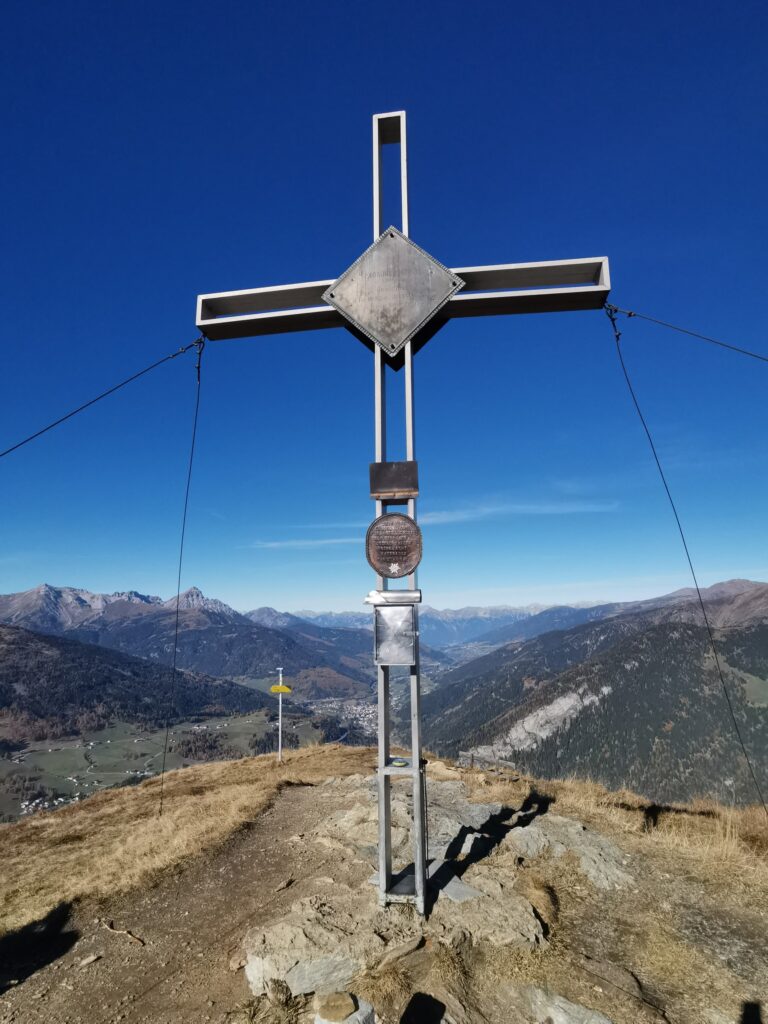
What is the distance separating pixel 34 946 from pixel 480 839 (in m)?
7.87

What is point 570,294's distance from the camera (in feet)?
27.8

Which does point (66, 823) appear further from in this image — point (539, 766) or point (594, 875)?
point (539, 766)

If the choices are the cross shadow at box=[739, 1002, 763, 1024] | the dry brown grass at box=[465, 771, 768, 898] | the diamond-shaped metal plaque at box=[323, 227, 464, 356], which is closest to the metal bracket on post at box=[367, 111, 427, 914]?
the diamond-shaped metal plaque at box=[323, 227, 464, 356]

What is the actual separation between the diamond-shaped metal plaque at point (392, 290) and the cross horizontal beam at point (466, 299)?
0.27 metres

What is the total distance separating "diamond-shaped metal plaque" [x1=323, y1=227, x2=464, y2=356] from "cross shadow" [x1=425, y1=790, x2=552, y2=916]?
881cm

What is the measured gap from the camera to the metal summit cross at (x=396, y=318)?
7.95 m

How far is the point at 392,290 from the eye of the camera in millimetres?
8578

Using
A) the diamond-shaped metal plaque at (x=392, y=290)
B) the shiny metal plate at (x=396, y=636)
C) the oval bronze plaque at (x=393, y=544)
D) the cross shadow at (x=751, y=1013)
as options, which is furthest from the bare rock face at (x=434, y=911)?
the diamond-shaped metal plaque at (x=392, y=290)

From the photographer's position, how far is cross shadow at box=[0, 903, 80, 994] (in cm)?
732

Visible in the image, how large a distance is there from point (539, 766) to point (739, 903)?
212803 millimetres

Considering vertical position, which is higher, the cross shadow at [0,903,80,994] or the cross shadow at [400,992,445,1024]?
the cross shadow at [400,992,445,1024]

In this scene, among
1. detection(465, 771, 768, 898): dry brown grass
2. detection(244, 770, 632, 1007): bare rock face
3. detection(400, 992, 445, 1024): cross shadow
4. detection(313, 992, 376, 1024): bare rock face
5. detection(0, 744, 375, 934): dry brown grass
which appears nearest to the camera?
detection(313, 992, 376, 1024): bare rock face

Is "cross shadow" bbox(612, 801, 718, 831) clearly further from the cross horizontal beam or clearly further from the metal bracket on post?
the cross horizontal beam

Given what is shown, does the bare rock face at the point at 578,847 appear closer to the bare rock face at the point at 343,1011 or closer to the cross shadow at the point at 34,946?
the bare rock face at the point at 343,1011
